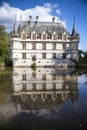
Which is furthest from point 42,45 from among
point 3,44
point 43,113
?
point 43,113

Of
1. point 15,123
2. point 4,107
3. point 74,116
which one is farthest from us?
point 4,107

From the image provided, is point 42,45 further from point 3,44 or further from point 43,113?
point 43,113

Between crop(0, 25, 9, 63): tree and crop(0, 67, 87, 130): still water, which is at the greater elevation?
crop(0, 25, 9, 63): tree

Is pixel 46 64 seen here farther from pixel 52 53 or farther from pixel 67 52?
pixel 67 52

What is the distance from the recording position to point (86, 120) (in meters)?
4.41

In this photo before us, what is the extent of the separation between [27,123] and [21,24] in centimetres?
2454

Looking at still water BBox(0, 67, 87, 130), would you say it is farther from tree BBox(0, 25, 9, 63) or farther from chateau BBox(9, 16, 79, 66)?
tree BBox(0, 25, 9, 63)

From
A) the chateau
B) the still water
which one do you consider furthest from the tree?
the still water

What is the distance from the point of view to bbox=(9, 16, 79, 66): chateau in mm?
26406

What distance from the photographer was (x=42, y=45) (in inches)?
1064

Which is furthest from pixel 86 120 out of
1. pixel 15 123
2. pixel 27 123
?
pixel 15 123

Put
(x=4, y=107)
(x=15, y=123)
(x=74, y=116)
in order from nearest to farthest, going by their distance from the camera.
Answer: (x=15, y=123) → (x=74, y=116) → (x=4, y=107)

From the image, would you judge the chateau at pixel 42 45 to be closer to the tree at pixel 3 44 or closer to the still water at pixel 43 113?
the tree at pixel 3 44

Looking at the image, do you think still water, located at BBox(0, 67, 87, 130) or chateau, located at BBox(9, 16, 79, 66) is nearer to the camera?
still water, located at BBox(0, 67, 87, 130)
